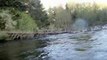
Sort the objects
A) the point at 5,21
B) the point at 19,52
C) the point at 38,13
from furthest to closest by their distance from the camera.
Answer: the point at 38,13
the point at 5,21
the point at 19,52

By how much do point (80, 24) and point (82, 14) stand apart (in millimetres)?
7643

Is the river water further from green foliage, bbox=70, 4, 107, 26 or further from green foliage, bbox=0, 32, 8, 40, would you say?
green foliage, bbox=70, 4, 107, 26

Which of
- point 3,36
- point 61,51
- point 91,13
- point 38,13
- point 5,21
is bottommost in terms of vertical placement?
point 61,51

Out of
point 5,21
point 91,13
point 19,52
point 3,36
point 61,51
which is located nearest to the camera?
point 61,51

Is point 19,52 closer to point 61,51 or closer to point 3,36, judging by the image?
point 61,51

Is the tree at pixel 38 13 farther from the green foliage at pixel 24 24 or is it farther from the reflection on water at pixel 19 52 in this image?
the reflection on water at pixel 19 52

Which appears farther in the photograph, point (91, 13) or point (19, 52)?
point (91, 13)

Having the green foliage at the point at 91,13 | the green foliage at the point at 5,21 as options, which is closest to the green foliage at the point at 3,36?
the green foliage at the point at 5,21

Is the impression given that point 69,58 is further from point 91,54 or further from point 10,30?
point 10,30

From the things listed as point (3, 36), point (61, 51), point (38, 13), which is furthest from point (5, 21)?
point (38, 13)

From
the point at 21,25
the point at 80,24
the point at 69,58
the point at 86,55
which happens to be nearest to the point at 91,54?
the point at 86,55

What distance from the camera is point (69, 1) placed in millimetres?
98688

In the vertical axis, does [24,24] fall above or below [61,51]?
above

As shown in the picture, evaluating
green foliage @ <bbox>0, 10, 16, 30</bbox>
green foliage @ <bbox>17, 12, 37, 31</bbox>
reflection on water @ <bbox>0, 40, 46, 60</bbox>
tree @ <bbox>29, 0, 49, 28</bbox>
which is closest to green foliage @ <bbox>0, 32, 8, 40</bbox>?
green foliage @ <bbox>0, 10, 16, 30</bbox>
